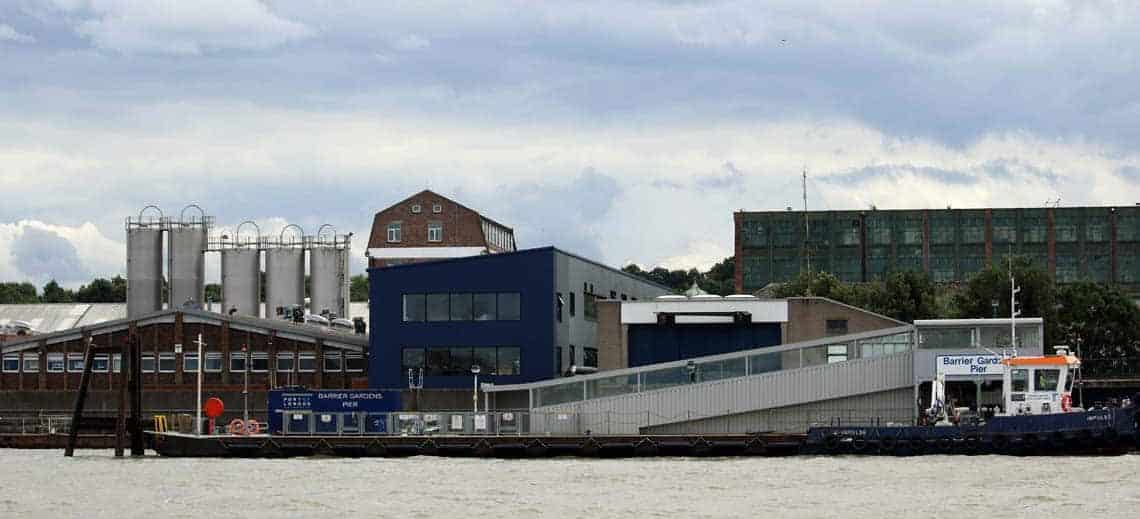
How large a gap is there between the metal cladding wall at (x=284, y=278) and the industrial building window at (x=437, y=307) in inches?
1424

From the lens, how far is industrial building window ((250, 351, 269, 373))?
105 m

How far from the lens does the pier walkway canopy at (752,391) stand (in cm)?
8519

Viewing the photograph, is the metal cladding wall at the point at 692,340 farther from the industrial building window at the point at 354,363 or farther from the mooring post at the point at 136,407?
the mooring post at the point at 136,407

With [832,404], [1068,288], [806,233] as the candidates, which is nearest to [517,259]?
[832,404]

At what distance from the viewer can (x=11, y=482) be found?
68.9 meters

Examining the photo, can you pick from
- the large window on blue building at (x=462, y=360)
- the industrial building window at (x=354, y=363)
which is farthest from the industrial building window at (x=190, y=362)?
the large window on blue building at (x=462, y=360)

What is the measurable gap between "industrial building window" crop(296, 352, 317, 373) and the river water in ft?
81.4

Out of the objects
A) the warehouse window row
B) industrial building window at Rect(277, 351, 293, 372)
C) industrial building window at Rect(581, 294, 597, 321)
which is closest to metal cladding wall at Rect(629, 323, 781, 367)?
industrial building window at Rect(581, 294, 597, 321)

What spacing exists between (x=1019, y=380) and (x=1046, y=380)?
1.11 m

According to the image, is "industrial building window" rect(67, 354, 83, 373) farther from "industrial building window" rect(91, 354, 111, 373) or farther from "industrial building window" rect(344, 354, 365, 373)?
"industrial building window" rect(344, 354, 365, 373)

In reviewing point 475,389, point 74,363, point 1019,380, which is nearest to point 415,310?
point 475,389

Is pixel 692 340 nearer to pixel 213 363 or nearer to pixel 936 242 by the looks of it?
pixel 213 363

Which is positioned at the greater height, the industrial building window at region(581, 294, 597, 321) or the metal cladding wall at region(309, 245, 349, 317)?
the metal cladding wall at region(309, 245, 349, 317)

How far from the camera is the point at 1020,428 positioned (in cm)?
7469
